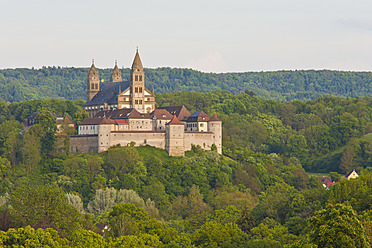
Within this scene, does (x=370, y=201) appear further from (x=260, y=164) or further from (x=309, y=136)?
(x=309, y=136)

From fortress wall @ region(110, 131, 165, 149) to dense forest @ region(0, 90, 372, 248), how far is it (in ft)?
3.97

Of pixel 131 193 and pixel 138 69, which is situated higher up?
pixel 138 69

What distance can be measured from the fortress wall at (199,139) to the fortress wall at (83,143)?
11.4 metres

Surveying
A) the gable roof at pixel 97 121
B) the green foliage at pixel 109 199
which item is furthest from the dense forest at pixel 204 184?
the gable roof at pixel 97 121

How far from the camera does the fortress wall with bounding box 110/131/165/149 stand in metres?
94.3

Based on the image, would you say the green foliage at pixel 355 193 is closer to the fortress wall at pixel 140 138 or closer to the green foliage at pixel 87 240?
the green foliage at pixel 87 240

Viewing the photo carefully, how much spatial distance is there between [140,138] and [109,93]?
15.1m

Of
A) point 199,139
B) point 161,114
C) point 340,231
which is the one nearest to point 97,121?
point 161,114

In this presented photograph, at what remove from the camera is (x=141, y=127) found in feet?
318

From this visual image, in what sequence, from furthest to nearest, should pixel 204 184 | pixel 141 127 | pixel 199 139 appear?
pixel 199 139, pixel 204 184, pixel 141 127

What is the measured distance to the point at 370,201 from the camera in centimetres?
6081

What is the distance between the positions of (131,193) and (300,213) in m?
26.0

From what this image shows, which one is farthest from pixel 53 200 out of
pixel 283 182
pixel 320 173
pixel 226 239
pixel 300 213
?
pixel 320 173

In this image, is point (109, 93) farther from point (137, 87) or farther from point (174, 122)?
point (174, 122)
